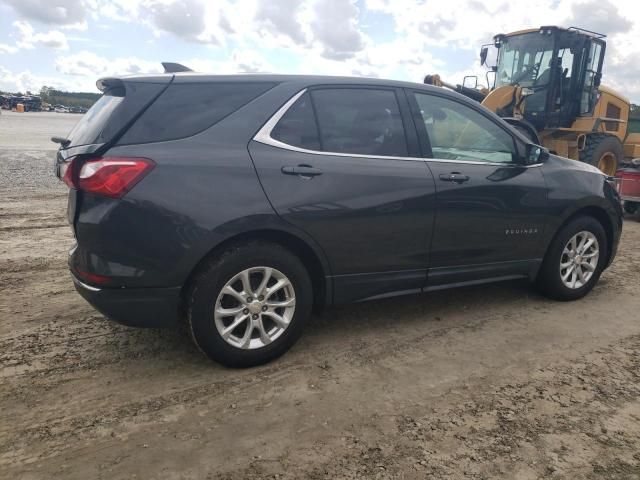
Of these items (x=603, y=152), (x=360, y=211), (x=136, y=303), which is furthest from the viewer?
(x=603, y=152)

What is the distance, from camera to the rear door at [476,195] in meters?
3.82

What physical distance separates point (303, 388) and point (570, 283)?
9.36 feet

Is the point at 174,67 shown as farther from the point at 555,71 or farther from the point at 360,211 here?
the point at 555,71

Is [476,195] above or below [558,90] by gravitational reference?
below

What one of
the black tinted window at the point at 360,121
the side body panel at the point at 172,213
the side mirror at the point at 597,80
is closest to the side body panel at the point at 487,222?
the black tinted window at the point at 360,121

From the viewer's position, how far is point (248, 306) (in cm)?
316

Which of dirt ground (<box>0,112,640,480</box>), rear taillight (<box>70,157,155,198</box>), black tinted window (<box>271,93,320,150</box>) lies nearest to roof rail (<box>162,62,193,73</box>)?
black tinted window (<box>271,93,320,150</box>)

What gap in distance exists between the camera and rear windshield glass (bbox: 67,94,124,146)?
2.98 m

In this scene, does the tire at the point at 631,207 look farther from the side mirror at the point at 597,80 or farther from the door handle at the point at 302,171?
the door handle at the point at 302,171

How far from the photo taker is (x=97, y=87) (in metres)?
3.32

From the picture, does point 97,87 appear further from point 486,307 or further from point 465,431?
point 486,307

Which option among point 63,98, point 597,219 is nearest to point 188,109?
point 597,219

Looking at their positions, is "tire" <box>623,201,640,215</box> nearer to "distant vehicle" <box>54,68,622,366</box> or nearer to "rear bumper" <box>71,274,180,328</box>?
"distant vehicle" <box>54,68,622,366</box>

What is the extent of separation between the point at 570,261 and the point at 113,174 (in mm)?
3819
